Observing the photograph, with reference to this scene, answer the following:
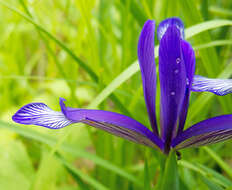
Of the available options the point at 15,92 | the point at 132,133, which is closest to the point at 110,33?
the point at 132,133

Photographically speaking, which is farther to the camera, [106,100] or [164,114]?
[106,100]

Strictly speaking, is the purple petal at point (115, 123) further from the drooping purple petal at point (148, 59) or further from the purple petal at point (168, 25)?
the purple petal at point (168, 25)

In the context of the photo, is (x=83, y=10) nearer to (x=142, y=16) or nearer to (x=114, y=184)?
(x=142, y=16)

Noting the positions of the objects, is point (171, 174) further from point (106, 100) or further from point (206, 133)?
point (106, 100)

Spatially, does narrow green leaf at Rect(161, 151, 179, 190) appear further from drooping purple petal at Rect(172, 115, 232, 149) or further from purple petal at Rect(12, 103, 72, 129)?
purple petal at Rect(12, 103, 72, 129)

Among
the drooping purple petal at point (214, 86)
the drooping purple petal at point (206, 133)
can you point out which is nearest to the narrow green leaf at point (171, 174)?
the drooping purple petal at point (206, 133)

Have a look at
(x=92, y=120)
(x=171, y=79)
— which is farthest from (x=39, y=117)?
(x=171, y=79)
